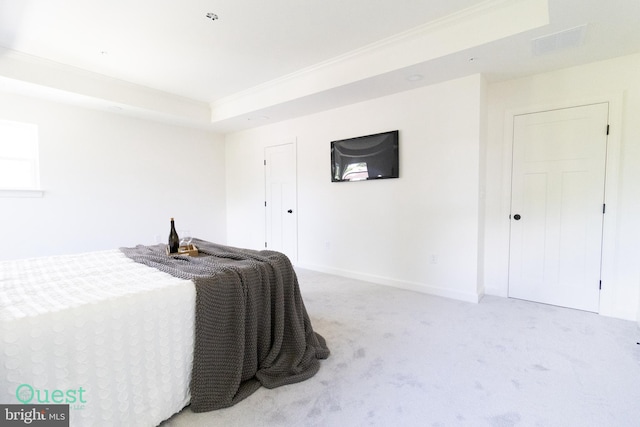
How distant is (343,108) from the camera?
4031 millimetres

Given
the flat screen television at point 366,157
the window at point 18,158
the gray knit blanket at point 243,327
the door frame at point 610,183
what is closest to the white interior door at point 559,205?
the door frame at point 610,183

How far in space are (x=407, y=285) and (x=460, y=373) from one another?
66.8 inches

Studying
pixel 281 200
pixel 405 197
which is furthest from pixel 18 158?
pixel 405 197

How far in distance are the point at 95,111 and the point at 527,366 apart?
18.1 feet

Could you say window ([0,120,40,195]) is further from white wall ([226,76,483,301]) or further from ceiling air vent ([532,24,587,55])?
ceiling air vent ([532,24,587,55])

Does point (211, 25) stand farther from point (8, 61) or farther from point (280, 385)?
point (280, 385)

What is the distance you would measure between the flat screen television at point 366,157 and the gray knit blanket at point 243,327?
2.07 meters

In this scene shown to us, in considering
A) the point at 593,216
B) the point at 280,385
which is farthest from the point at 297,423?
the point at 593,216

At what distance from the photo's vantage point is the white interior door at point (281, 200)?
4.73m

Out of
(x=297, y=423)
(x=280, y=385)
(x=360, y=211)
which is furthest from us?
(x=360, y=211)

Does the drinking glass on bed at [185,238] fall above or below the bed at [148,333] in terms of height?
above

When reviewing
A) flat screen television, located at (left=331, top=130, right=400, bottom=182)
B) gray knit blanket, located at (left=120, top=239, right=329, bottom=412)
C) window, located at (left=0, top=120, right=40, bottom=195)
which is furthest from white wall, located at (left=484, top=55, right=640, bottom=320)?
window, located at (left=0, top=120, right=40, bottom=195)

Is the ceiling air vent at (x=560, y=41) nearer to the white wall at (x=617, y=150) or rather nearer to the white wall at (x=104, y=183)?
the white wall at (x=617, y=150)

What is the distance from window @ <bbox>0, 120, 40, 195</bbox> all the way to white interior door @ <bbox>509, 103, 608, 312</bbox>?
18.7 feet
